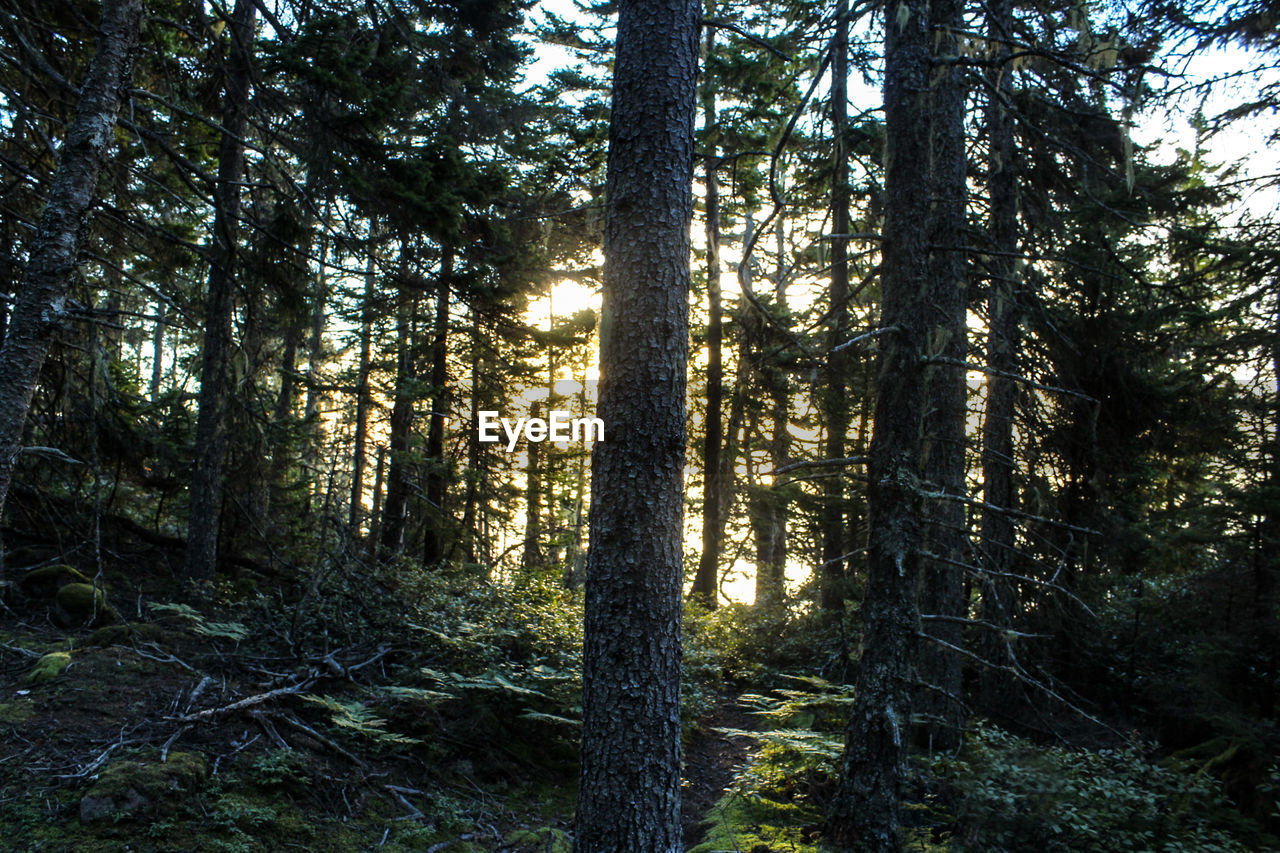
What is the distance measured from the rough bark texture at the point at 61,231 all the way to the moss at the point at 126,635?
2.30m

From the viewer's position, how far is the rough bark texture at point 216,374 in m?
9.75

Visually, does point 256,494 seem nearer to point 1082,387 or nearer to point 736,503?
point 736,503

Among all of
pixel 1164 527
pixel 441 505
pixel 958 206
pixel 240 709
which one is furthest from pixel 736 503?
pixel 240 709

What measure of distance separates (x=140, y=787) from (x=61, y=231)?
14.0 ft

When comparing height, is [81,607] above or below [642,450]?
below

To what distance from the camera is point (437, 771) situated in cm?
611

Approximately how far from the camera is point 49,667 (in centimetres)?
600

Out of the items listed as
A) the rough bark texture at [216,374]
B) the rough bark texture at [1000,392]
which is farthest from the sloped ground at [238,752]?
the rough bark texture at [1000,392]

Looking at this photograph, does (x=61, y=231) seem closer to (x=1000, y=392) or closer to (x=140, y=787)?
(x=140, y=787)

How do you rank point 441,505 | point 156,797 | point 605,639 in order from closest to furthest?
point 605,639, point 156,797, point 441,505

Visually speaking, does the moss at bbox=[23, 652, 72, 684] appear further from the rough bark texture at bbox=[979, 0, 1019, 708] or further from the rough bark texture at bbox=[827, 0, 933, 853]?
the rough bark texture at bbox=[979, 0, 1019, 708]

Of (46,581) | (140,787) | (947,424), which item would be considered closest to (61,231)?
(140,787)

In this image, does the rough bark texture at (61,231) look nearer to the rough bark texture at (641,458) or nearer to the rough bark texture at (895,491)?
the rough bark texture at (641,458)

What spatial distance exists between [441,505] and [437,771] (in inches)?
384
